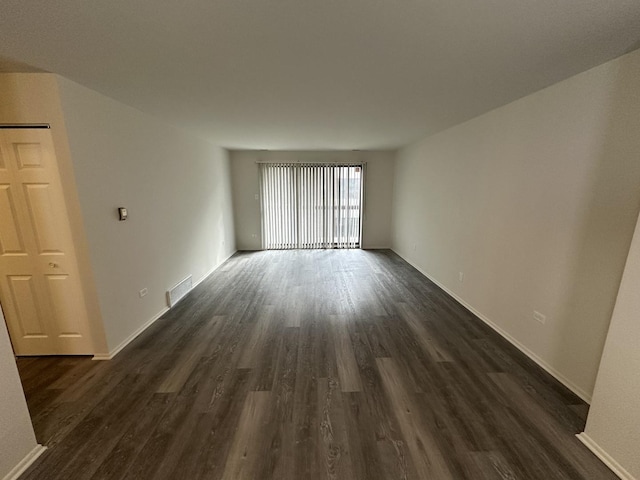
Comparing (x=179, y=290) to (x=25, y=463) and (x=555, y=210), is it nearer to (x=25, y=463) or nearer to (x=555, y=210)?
(x=25, y=463)

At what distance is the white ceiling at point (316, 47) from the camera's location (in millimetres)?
1247

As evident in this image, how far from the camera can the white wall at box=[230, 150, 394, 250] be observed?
6215mm

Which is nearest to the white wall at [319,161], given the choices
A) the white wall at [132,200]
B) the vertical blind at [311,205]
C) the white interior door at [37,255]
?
the vertical blind at [311,205]

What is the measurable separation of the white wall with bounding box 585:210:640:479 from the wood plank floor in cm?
16

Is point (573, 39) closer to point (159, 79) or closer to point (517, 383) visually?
point (517, 383)

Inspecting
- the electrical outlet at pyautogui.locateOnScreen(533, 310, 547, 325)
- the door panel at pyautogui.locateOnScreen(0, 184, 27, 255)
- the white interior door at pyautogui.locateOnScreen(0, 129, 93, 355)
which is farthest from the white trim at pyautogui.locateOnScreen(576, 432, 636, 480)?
the door panel at pyautogui.locateOnScreen(0, 184, 27, 255)

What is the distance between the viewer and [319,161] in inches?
247

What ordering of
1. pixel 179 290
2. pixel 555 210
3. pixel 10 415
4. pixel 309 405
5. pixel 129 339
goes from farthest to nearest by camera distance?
pixel 179 290 < pixel 129 339 < pixel 555 210 < pixel 309 405 < pixel 10 415

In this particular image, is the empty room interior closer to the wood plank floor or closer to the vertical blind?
the wood plank floor

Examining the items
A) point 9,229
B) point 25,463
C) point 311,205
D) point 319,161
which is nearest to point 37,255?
point 9,229

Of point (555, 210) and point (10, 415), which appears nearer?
point (10, 415)

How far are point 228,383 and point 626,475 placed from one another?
2.49 m

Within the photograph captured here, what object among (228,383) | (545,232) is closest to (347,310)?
(228,383)

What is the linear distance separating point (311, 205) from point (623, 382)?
18.4ft
